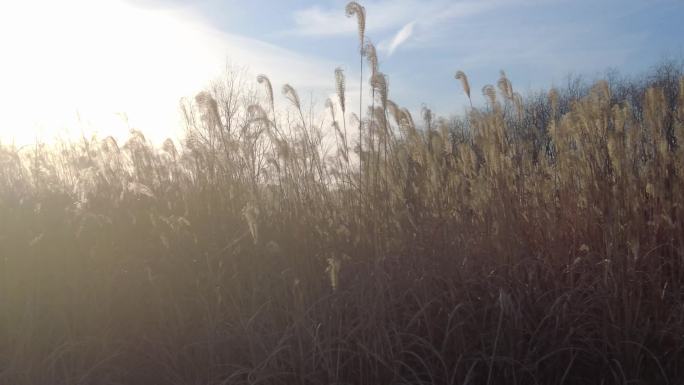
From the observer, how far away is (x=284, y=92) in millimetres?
4117

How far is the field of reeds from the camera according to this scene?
10.4 ft

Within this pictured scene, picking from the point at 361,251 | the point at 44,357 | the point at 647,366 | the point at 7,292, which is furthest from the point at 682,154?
the point at 7,292

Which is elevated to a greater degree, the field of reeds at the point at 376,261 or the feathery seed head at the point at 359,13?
the feathery seed head at the point at 359,13

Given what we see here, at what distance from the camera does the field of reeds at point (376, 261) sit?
3180 mm

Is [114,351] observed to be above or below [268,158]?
Result: below

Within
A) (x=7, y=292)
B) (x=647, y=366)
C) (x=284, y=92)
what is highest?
(x=284, y=92)

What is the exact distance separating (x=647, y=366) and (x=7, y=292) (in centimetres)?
358

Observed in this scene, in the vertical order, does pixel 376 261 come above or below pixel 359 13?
below

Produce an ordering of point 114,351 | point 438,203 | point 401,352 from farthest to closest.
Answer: point 438,203
point 114,351
point 401,352

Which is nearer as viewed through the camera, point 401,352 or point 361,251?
point 401,352

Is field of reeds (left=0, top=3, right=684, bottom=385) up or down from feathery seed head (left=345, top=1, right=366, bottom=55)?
down

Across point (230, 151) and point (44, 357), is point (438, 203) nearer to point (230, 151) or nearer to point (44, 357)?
point (230, 151)

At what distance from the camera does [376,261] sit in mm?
3285

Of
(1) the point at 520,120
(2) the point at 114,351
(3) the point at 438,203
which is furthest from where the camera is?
(1) the point at 520,120
